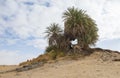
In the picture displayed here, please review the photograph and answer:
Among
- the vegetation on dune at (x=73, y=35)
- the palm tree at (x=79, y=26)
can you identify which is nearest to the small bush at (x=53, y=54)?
the vegetation on dune at (x=73, y=35)

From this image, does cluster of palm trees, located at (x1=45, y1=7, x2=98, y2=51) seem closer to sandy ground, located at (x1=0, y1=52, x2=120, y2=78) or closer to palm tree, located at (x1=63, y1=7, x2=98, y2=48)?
palm tree, located at (x1=63, y1=7, x2=98, y2=48)

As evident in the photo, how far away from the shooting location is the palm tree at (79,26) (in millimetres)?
32969

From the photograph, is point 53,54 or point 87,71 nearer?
point 87,71

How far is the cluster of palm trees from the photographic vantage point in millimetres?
33062

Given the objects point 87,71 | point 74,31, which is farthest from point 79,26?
point 87,71

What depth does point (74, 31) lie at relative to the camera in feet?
107

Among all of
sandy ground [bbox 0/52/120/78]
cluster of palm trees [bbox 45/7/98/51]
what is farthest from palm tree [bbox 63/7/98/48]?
sandy ground [bbox 0/52/120/78]

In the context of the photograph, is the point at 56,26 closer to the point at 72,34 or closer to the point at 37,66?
the point at 72,34

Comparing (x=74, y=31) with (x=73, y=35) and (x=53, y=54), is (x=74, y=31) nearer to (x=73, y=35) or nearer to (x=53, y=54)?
(x=73, y=35)

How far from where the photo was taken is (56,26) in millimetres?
34750

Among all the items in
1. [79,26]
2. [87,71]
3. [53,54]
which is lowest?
[87,71]

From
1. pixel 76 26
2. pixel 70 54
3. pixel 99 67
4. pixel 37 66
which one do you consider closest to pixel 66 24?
pixel 76 26

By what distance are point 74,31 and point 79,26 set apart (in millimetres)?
835

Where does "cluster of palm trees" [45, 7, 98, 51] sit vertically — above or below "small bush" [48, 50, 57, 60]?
above
